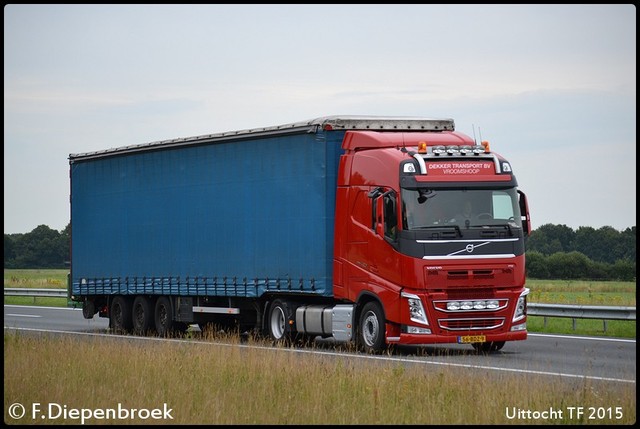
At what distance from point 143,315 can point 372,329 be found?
A: 825 centimetres

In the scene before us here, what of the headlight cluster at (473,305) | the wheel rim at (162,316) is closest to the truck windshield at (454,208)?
the headlight cluster at (473,305)

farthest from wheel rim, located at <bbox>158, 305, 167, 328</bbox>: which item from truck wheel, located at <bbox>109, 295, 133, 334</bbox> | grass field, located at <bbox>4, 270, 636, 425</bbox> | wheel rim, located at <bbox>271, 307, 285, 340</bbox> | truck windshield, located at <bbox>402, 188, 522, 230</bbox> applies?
grass field, located at <bbox>4, 270, 636, 425</bbox>

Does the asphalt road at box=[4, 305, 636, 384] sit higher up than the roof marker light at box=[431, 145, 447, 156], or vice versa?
the roof marker light at box=[431, 145, 447, 156]

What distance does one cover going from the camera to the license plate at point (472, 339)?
20.7 m

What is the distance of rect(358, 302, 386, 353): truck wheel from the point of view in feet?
69.6

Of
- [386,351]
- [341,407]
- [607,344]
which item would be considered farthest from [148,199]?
[341,407]

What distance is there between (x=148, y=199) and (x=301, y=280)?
20.9ft

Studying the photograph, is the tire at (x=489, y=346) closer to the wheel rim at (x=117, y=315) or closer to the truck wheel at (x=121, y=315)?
the truck wheel at (x=121, y=315)

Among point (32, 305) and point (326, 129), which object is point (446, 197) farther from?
point (32, 305)

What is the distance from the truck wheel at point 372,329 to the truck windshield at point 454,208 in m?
1.66

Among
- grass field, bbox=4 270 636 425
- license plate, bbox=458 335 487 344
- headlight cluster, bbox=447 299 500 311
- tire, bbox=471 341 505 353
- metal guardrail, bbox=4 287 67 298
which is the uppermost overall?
metal guardrail, bbox=4 287 67 298

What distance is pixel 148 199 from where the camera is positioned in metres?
28.3

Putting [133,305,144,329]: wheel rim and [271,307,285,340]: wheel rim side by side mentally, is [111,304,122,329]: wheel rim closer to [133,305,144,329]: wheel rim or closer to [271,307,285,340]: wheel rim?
[133,305,144,329]: wheel rim

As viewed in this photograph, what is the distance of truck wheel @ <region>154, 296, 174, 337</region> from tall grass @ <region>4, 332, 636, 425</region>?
911cm
